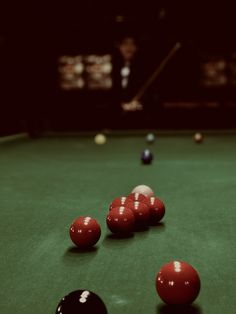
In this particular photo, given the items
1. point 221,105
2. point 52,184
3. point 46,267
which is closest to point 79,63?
point 221,105

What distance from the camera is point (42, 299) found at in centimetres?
191

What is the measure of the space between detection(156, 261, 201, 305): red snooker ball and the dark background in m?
10.00

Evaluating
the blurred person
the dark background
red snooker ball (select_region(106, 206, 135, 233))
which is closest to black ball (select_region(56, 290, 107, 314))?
red snooker ball (select_region(106, 206, 135, 233))

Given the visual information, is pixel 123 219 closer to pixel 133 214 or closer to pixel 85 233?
pixel 133 214

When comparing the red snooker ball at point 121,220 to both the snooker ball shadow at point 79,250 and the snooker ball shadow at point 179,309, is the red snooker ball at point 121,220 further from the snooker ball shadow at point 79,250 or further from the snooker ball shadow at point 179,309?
the snooker ball shadow at point 179,309

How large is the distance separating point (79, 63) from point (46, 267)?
41.0 feet

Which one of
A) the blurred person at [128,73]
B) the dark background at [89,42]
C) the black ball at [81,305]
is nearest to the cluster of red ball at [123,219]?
the black ball at [81,305]

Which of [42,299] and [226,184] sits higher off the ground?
[42,299]

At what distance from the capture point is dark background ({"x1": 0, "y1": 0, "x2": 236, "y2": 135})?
12438 millimetres

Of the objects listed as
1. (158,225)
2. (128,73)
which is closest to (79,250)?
(158,225)

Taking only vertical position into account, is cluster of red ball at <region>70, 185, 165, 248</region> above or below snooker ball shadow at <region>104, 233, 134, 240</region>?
above

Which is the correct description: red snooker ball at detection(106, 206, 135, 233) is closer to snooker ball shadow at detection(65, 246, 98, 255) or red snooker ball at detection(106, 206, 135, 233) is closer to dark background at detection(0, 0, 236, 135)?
snooker ball shadow at detection(65, 246, 98, 255)

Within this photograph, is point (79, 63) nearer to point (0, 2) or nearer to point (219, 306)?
point (0, 2)

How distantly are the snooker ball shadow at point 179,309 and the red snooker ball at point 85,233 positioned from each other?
32.4 inches
